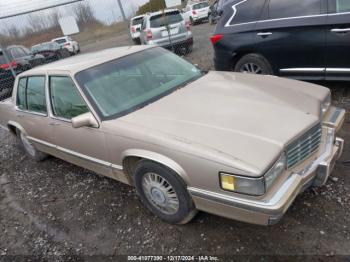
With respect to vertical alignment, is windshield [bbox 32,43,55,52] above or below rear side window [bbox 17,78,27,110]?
below

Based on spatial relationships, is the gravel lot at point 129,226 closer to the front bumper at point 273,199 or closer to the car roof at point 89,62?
the front bumper at point 273,199

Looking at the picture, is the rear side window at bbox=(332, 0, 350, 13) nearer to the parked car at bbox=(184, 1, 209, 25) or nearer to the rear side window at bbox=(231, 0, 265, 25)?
the rear side window at bbox=(231, 0, 265, 25)

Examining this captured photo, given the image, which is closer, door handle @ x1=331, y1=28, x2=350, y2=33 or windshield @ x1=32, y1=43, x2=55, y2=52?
door handle @ x1=331, y1=28, x2=350, y2=33

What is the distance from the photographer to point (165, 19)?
1066 centimetres

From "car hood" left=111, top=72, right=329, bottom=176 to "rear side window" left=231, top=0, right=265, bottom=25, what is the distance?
2138 millimetres

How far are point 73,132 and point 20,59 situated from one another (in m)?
9.37

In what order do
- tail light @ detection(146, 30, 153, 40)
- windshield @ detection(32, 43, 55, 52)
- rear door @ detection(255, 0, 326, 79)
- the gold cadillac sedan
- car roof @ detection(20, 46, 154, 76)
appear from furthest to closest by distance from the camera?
1. windshield @ detection(32, 43, 55, 52)
2. tail light @ detection(146, 30, 153, 40)
3. rear door @ detection(255, 0, 326, 79)
4. car roof @ detection(20, 46, 154, 76)
5. the gold cadillac sedan

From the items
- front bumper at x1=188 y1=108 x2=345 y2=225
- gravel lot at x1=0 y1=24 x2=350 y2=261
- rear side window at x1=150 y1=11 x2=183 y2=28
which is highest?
rear side window at x1=150 y1=11 x2=183 y2=28

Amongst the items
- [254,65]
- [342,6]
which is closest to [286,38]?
[254,65]

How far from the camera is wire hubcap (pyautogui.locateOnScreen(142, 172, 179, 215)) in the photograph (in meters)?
2.79

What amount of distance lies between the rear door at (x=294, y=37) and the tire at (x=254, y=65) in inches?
3.4

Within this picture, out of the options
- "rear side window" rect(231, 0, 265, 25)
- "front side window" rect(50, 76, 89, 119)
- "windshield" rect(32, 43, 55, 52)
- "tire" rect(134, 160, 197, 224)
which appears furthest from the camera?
"windshield" rect(32, 43, 55, 52)

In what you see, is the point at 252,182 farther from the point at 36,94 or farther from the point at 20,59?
the point at 20,59

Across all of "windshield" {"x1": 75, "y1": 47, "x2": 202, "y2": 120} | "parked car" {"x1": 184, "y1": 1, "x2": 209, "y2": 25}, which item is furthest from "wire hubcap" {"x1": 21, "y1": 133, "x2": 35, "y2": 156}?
"parked car" {"x1": 184, "y1": 1, "x2": 209, "y2": 25}
